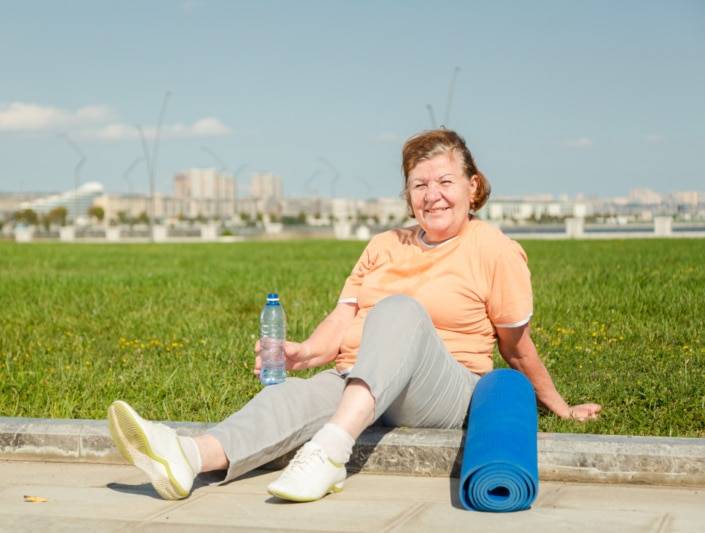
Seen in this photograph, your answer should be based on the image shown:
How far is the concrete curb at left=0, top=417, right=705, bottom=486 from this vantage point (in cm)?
402

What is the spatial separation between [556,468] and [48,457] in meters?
2.21

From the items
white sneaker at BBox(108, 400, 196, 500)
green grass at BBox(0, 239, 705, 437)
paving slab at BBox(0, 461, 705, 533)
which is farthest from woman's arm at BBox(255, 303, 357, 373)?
green grass at BBox(0, 239, 705, 437)

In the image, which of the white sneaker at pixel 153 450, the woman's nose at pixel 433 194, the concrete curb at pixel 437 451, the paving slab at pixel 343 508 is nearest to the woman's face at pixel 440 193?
the woman's nose at pixel 433 194

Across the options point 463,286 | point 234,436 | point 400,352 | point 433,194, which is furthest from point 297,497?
point 433,194

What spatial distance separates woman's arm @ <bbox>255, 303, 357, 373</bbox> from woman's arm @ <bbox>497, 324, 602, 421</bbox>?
0.68 m

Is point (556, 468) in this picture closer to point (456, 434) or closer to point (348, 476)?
point (456, 434)

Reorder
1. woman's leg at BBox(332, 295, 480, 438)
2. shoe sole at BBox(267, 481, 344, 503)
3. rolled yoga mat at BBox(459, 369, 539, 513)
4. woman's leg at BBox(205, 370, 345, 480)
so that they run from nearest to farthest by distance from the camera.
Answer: rolled yoga mat at BBox(459, 369, 539, 513)
shoe sole at BBox(267, 481, 344, 503)
woman's leg at BBox(332, 295, 480, 438)
woman's leg at BBox(205, 370, 345, 480)

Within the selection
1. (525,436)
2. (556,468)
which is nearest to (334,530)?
(525,436)

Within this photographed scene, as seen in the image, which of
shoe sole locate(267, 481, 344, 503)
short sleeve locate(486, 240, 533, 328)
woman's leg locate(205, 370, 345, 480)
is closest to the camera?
shoe sole locate(267, 481, 344, 503)

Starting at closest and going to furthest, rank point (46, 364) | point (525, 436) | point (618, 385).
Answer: point (525, 436), point (618, 385), point (46, 364)

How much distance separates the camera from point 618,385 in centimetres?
575

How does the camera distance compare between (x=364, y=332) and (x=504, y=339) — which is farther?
(x=504, y=339)

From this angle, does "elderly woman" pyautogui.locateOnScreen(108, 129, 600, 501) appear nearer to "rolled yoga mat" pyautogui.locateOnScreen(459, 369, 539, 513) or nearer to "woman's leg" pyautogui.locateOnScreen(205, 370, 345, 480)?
"woman's leg" pyautogui.locateOnScreen(205, 370, 345, 480)

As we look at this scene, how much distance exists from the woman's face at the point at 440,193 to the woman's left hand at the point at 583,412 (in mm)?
1102
